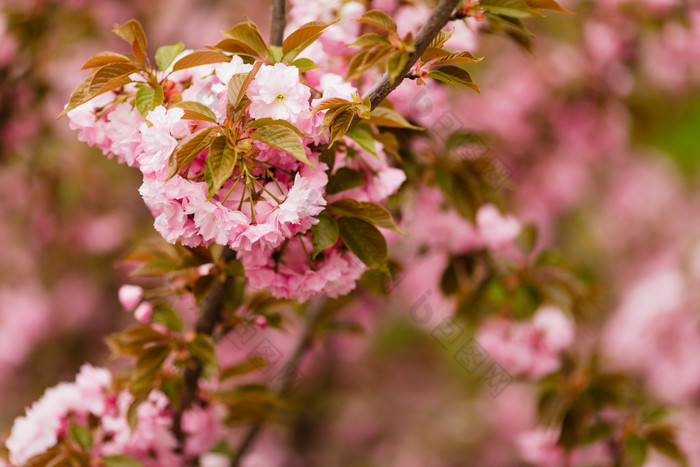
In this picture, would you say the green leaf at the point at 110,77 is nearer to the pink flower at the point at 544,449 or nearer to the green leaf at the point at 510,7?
the green leaf at the point at 510,7

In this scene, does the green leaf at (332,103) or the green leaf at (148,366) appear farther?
the green leaf at (148,366)

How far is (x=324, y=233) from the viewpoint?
80 centimetres

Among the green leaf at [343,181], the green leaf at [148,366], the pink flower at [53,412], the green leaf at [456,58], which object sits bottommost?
the pink flower at [53,412]

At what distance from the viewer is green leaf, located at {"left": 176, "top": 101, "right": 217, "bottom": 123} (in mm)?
705

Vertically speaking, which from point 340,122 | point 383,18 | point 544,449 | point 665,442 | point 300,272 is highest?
point 383,18

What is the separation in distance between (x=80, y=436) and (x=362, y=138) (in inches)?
29.3

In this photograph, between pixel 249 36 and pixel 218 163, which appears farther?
pixel 249 36

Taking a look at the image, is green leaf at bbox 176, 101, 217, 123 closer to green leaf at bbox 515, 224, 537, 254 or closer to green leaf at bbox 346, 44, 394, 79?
green leaf at bbox 346, 44, 394, 79

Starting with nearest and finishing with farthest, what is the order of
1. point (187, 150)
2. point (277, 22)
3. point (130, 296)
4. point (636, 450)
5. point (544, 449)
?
point (187, 150), point (277, 22), point (130, 296), point (636, 450), point (544, 449)

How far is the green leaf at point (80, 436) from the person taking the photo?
1052mm

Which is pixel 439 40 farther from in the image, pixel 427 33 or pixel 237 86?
pixel 237 86

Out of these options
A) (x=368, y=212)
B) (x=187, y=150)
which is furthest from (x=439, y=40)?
(x=187, y=150)

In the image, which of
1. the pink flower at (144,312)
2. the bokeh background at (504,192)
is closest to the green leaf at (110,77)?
the pink flower at (144,312)

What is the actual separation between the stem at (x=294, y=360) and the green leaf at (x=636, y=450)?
A: 80 centimetres
